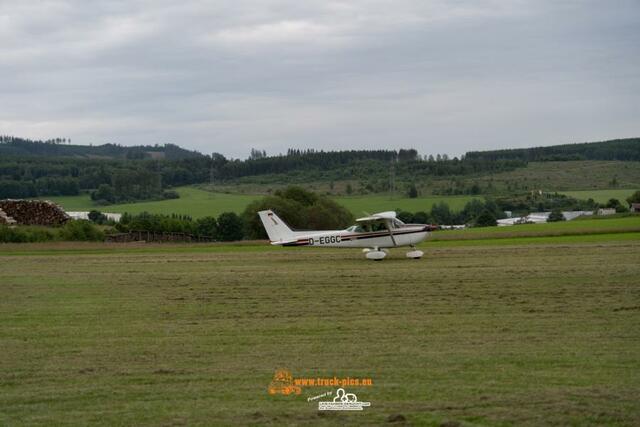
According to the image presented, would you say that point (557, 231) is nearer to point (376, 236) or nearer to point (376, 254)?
point (376, 236)

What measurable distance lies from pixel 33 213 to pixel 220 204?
38.8 metres

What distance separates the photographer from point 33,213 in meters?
51.7

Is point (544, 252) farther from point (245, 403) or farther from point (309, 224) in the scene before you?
point (309, 224)

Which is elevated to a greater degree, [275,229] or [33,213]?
[33,213]

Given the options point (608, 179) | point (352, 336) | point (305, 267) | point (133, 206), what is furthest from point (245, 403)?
point (608, 179)

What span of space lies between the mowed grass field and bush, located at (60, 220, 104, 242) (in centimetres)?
2868

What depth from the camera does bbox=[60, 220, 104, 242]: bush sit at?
43656 millimetres

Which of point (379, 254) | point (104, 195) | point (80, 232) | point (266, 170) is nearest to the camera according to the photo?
point (379, 254)

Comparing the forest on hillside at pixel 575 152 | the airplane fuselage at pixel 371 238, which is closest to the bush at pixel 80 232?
the airplane fuselage at pixel 371 238

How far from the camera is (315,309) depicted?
1493 cm

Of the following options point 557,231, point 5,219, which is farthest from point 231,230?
point 557,231

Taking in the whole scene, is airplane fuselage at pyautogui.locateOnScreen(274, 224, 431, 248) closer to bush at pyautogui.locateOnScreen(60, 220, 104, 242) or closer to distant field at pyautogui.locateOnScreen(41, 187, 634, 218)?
bush at pyautogui.locateOnScreen(60, 220, 104, 242)

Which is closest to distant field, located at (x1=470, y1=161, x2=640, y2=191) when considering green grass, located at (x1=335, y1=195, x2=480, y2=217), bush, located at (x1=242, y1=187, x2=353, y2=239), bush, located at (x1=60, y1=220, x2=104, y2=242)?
green grass, located at (x1=335, y1=195, x2=480, y2=217)

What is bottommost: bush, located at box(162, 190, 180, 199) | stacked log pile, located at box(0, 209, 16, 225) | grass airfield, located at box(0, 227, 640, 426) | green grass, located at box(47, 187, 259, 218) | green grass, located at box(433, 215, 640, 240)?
grass airfield, located at box(0, 227, 640, 426)
